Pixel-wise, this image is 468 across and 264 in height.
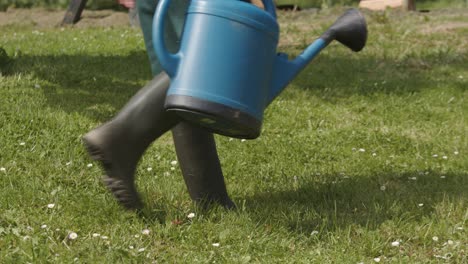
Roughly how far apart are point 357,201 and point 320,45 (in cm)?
76

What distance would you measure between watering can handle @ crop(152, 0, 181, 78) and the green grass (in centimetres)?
57

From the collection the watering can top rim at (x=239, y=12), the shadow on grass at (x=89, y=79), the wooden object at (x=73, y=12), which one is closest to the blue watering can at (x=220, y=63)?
the watering can top rim at (x=239, y=12)

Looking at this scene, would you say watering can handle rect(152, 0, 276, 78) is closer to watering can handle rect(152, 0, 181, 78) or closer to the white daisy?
watering can handle rect(152, 0, 181, 78)

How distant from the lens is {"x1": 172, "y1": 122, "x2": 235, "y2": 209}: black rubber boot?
10.4ft

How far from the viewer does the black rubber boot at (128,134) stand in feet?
9.73

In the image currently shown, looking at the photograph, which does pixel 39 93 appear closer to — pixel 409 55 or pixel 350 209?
pixel 350 209

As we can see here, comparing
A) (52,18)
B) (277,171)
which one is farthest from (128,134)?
(52,18)

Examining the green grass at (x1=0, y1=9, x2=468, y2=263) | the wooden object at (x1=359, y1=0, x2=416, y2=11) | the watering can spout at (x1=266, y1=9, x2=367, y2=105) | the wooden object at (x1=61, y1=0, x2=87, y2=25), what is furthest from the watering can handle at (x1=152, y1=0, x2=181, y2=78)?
the wooden object at (x1=359, y1=0, x2=416, y2=11)

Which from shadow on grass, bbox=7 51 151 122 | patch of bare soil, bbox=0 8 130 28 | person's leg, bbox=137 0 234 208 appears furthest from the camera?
patch of bare soil, bbox=0 8 130 28

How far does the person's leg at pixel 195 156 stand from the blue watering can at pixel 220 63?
0.37m

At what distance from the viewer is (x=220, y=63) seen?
2.74m

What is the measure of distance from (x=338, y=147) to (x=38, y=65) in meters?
2.46

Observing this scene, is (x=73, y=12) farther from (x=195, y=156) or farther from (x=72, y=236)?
(x=72, y=236)

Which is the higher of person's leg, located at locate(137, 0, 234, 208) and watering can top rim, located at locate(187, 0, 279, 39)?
watering can top rim, located at locate(187, 0, 279, 39)
